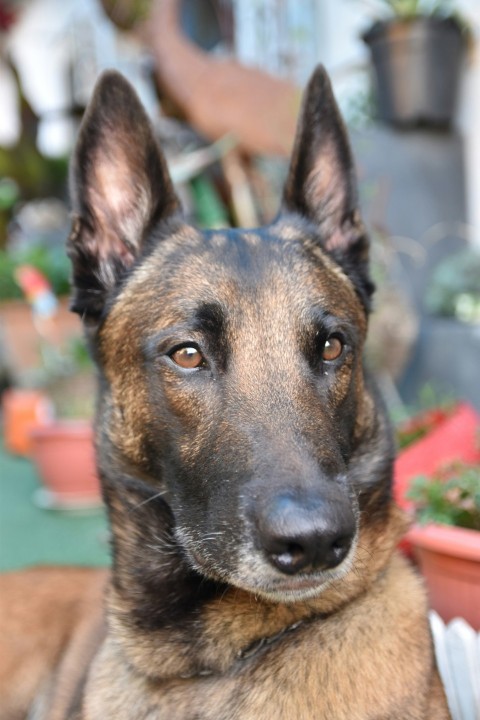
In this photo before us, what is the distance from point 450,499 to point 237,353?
106 cm

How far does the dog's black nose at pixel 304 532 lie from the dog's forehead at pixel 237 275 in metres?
0.64

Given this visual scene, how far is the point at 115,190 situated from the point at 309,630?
58.1 inches

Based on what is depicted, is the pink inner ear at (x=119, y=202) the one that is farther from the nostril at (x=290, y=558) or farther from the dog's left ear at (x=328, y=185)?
the nostril at (x=290, y=558)

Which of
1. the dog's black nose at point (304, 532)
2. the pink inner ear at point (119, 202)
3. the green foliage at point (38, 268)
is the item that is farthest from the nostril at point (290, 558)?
the green foliage at point (38, 268)

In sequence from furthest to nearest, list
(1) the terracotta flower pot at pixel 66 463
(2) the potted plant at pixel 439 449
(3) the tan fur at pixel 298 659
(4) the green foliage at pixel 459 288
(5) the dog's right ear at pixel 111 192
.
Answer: (4) the green foliage at pixel 459 288 < (1) the terracotta flower pot at pixel 66 463 < (2) the potted plant at pixel 439 449 < (5) the dog's right ear at pixel 111 192 < (3) the tan fur at pixel 298 659

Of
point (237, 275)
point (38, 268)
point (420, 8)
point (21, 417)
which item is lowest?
point (21, 417)

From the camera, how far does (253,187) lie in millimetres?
6895

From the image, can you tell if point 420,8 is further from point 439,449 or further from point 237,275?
point 237,275

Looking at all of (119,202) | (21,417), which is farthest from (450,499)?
(21,417)

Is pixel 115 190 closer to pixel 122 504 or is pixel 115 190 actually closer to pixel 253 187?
pixel 122 504

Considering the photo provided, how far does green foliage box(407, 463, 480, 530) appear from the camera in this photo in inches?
99.0

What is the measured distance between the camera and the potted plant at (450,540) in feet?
7.75

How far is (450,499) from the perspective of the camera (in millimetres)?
2578

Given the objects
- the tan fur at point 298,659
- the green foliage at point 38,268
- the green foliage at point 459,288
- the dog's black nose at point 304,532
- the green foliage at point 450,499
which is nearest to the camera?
the dog's black nose at point 304,532
